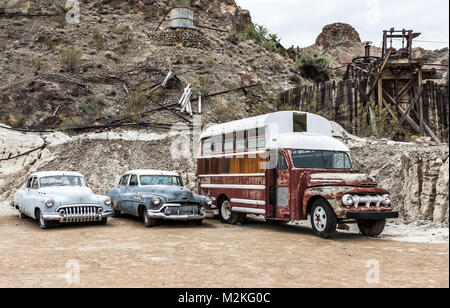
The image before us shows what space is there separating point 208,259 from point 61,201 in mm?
5958

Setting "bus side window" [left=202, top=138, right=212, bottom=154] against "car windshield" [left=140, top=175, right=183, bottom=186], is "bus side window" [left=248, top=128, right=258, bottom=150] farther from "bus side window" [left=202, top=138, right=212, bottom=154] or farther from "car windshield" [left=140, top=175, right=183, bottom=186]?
"car windshield" [left=140, top=175, right=183, bottom=186]

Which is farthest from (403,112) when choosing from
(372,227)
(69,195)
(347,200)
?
(69,195)

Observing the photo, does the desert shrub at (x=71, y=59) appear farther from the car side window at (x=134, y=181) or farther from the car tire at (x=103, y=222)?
the car tire at (x=103, y=222)

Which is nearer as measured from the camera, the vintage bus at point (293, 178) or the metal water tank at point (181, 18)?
the vintage bus at point (293, 178)

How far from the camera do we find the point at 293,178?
1081cm

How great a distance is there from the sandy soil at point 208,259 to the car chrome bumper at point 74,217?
321 mm

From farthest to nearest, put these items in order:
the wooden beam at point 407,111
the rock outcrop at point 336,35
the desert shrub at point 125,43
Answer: the rock outcrop at point 336,35
the desert shrub at point 125,43
the wooden beam at point 407,111

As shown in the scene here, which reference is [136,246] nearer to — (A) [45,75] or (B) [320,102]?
(B) [320,102]

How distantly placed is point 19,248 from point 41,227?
314 cm

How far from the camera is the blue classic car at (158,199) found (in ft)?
39.9

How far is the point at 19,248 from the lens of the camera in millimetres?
9023

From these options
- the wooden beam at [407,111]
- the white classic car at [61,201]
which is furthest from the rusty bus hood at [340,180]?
the wooden beam at [407,111]

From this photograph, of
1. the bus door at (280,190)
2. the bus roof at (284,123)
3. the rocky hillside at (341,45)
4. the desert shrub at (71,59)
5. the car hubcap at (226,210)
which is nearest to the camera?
the bus door at (280,190)

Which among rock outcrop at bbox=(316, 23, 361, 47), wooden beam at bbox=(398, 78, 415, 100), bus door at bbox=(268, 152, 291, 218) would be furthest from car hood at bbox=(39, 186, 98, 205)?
rock outcrop at bbox=(316, 23, 361, 47)
